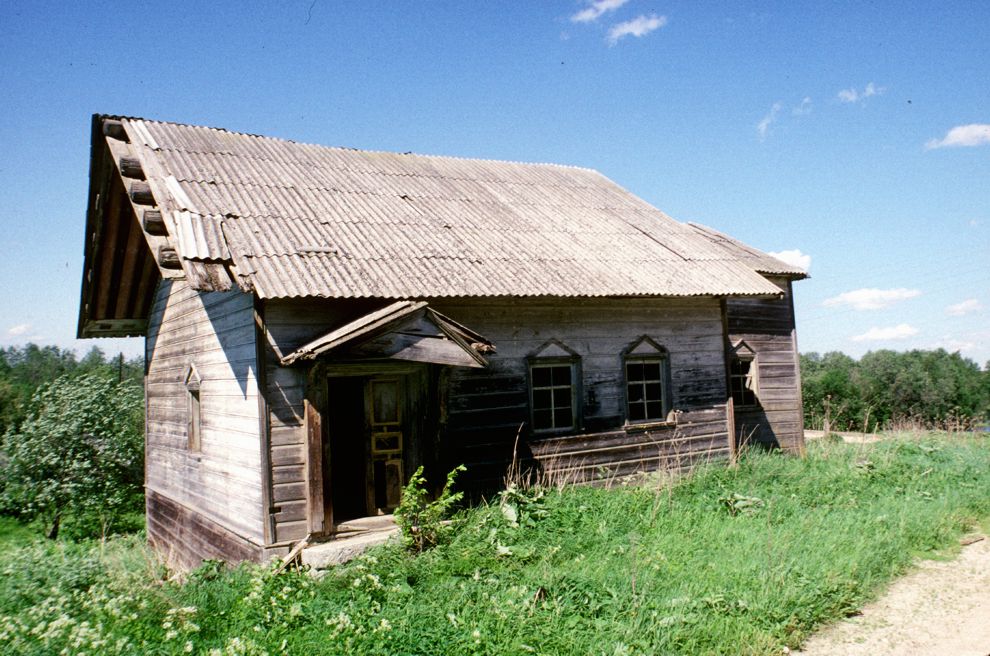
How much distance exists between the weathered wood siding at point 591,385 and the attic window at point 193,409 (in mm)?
3790

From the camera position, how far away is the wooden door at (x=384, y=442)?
8.70m

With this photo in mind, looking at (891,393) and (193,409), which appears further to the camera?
(891,393)

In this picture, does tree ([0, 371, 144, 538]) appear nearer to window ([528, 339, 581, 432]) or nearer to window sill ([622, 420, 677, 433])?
window ([528, 339, 581, 432])

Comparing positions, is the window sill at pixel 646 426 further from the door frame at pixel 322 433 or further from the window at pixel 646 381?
the door frame at pixel 322 433

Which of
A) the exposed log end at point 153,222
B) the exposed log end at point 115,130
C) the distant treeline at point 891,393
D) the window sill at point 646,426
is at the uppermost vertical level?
the exposed log end at point 115,130

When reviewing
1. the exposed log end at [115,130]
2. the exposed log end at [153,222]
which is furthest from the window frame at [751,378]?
the exposed log end at [115,130]

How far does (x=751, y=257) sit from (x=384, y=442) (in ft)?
33.7

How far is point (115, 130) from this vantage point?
9938mm

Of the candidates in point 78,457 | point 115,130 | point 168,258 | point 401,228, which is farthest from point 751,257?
point 78,457

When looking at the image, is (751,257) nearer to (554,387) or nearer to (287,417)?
(554,387)

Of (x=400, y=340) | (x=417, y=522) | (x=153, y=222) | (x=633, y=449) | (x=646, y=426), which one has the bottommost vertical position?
(x=417, y=522)

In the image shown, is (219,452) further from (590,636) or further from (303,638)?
(590,636)

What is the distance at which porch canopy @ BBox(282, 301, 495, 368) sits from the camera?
756 cm

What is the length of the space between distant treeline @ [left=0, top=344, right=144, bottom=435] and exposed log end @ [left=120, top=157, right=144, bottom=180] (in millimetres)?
26722
